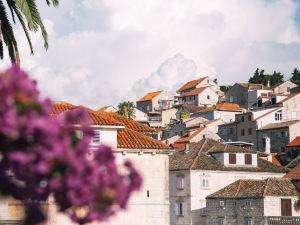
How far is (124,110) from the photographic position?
427 ft

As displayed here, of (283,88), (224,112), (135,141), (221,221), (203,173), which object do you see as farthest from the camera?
(283,88)

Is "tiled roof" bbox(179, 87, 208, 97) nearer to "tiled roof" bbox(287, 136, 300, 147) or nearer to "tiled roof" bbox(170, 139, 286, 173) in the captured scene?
"tiled roof" bbox(287, 136, 300, 147)

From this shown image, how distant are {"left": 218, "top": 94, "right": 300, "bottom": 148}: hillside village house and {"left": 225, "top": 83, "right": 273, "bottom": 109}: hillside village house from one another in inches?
1031

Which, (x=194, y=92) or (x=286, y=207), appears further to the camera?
(x=194, y=92)

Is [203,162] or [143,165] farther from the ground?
[203,162]

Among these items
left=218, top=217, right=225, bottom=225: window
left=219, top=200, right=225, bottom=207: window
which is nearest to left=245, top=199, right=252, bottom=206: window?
left=218, top=217, right=225, bottom=225: window

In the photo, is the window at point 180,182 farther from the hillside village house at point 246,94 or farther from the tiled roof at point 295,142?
the hillside village house at point 246,94

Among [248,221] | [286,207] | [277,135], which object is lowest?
[248,221]

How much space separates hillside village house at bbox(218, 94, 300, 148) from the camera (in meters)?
120

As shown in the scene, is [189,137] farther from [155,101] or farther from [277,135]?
[155,101]

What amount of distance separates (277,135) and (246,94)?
47986 mm

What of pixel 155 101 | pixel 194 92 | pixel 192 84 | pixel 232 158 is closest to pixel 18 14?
pixel 232 158

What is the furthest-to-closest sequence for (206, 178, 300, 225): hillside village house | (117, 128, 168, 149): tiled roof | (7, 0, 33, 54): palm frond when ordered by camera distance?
(206, 178, 300, 225): hillside village house, (117, 128, 168, 149): tiled roof, (7, 0, 33, 54): palm frond

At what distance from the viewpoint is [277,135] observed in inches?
4456
